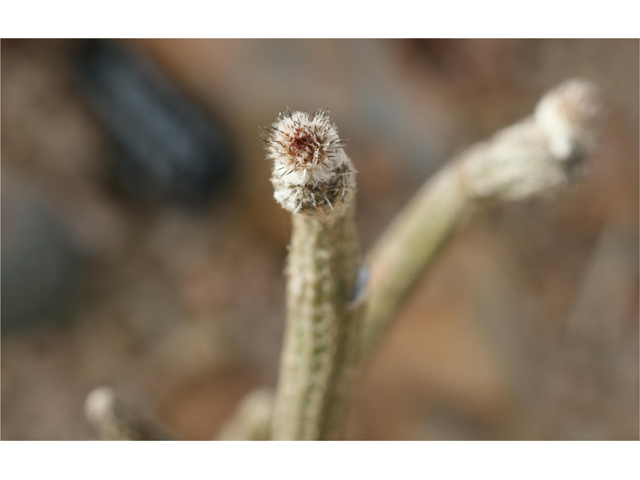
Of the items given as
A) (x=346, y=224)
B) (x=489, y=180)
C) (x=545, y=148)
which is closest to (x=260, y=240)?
(x=489, y=180)

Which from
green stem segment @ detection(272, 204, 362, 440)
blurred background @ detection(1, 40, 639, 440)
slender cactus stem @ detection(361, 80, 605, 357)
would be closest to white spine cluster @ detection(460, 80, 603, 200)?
slender cactus stem @ detection(361, 80, 605, 357)

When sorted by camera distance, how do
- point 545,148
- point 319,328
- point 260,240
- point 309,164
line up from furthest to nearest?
point 260,240
point 545,148
point 319,328
point 309,164

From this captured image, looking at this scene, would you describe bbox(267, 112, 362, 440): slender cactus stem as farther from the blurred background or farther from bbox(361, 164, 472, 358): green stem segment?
the blurred background

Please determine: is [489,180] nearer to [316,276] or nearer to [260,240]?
[316,276]

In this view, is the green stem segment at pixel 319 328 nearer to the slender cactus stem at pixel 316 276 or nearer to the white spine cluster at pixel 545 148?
the slender cactus stem at pixel 316 276
